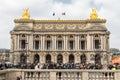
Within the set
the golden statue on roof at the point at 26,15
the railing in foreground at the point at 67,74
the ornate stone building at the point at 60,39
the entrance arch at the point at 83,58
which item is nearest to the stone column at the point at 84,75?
the railing in foreground at the point at 67,74

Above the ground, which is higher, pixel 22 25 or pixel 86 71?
pixel 22 25

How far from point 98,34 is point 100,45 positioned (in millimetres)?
4804

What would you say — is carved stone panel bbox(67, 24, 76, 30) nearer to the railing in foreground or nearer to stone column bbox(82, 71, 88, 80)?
the railing in foreground

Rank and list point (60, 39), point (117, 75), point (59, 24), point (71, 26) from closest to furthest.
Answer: point (117, 75) → point (71, 26) → point (59, 24) → point (60, 39)

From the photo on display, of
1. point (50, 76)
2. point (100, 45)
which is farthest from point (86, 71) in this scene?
point (100, 45)

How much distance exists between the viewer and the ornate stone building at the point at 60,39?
511 ft

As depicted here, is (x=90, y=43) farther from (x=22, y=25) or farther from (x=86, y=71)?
(x=86, y=71)

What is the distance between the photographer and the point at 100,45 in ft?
503

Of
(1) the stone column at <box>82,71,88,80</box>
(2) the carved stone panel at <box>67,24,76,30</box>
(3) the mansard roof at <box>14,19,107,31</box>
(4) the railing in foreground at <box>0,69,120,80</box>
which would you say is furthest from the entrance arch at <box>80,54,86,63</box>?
(1) the stone column at <box>82,71,88,80</box>

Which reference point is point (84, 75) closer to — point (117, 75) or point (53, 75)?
point (53, 75)

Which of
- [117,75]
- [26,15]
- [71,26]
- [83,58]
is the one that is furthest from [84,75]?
[26,15]

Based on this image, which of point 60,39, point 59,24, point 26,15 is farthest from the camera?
point 26,15

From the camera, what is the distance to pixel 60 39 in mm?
159375

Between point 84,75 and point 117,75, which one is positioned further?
point 84,75
